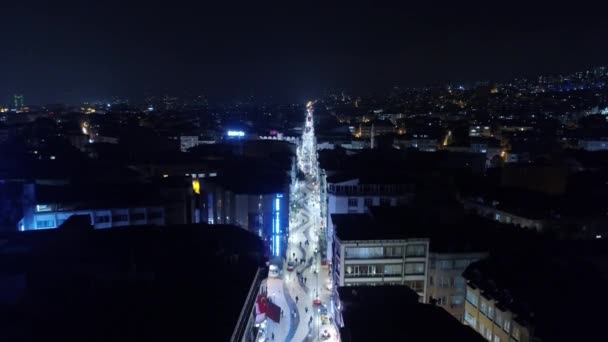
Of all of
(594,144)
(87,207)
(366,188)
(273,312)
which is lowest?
(273,312)

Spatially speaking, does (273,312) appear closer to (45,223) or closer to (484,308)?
(484,308)

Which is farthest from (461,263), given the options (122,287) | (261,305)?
(122,287)

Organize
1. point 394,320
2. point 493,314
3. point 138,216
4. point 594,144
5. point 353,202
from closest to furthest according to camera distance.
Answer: point 394,320, point 493,314, point 138,216, point 353,202, point 594,144

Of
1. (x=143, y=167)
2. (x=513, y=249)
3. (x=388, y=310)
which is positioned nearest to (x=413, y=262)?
(x=513, y=249)

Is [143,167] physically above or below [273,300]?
above

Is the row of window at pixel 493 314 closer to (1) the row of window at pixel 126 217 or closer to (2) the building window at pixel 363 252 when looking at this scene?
(2) the building window at pixel 363 252

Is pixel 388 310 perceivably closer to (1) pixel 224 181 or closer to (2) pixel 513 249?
(2) pixel 513 249

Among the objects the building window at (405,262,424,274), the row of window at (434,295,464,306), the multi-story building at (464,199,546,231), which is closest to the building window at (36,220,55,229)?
the building window at (405,262,424,274)
